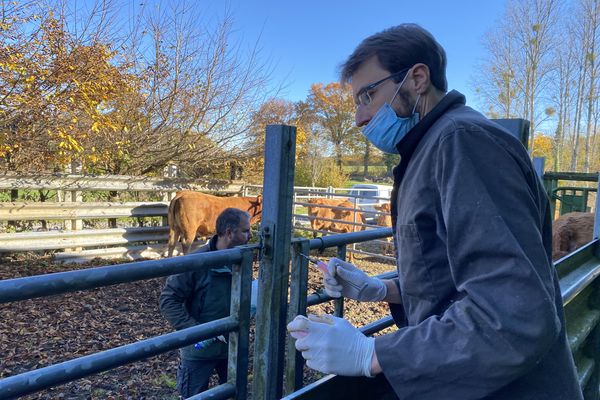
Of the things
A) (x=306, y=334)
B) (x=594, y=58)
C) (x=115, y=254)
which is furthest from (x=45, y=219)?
(x=594, y=58)

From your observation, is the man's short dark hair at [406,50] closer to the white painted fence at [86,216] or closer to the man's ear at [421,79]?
the man's ear at [421,79]

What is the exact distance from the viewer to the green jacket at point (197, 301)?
2.95 metres

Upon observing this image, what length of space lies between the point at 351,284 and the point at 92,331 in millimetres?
4386

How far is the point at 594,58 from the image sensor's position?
2600 centimetres

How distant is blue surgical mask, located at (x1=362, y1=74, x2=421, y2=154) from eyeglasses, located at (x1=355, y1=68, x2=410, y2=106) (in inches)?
1.3

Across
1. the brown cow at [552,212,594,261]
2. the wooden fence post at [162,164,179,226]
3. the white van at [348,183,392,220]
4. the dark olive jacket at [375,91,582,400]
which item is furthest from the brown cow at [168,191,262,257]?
the dark olive jacket at [375,91,582,400]

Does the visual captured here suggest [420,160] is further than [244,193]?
No

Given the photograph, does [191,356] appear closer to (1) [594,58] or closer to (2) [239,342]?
(2) [239,342]

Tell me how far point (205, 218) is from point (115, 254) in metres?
1.96

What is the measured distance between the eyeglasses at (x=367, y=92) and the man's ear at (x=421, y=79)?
0.03 metres

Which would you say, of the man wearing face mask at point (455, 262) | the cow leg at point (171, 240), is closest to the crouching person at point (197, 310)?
the man wearing face mask at point (455, 262)

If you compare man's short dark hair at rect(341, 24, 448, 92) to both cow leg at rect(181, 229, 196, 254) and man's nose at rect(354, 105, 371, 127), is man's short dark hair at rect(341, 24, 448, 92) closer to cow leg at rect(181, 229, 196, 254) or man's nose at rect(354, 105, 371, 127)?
man's nose at rect(354, 105, 371, 127)

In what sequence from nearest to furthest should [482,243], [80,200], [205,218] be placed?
1. [482,243]
2. [80,200]
3. [205,218]

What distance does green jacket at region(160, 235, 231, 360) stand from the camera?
2947mm
